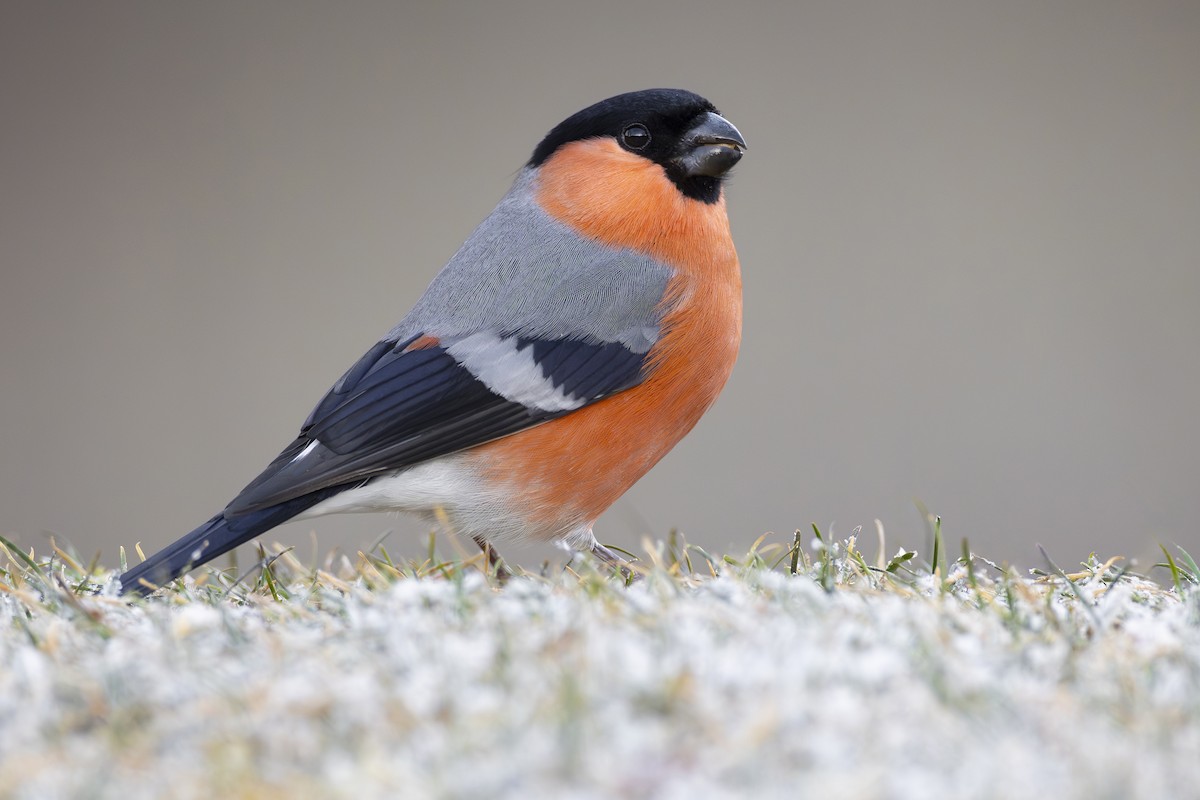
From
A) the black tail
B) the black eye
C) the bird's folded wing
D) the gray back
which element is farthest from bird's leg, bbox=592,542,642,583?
the black eye

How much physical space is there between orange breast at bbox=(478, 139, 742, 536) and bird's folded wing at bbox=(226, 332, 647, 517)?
5cm

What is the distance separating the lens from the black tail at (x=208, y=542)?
1.92 m

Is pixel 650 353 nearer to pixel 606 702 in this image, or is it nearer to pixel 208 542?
pixel 208 542

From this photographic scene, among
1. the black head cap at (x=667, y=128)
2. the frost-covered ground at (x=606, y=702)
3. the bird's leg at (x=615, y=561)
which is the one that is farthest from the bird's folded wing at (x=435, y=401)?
the frost-covered ground at (x=606, y=702)

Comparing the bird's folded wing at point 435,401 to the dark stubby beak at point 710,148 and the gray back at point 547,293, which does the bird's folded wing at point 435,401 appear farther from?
the dark stubby beak at point 710,148

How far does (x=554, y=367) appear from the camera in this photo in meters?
2.38

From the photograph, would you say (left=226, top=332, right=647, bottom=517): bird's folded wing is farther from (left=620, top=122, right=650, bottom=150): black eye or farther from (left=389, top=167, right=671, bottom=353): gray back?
(left=620, top=122, right=650, bottom=150): black eye

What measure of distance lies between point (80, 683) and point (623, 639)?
0.59m

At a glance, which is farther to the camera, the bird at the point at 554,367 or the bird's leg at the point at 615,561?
the bird at the point at 554,367

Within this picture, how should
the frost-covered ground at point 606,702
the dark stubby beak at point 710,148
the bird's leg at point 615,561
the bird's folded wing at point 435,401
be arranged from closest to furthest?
1. the frost-covered ground at point 606,702
2. the bird's leg at point 615,561
3. the bird's folded wing at point 435,401
4. the dark stubby beak at point 710,148

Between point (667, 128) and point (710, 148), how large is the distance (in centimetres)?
13

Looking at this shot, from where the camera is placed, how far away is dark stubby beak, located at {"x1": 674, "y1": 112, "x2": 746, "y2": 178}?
2689 millimetres

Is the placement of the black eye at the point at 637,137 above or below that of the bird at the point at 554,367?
above

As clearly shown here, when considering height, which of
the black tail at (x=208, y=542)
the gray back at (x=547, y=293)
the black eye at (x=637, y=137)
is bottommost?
the black tail at (x=208, y=542)
